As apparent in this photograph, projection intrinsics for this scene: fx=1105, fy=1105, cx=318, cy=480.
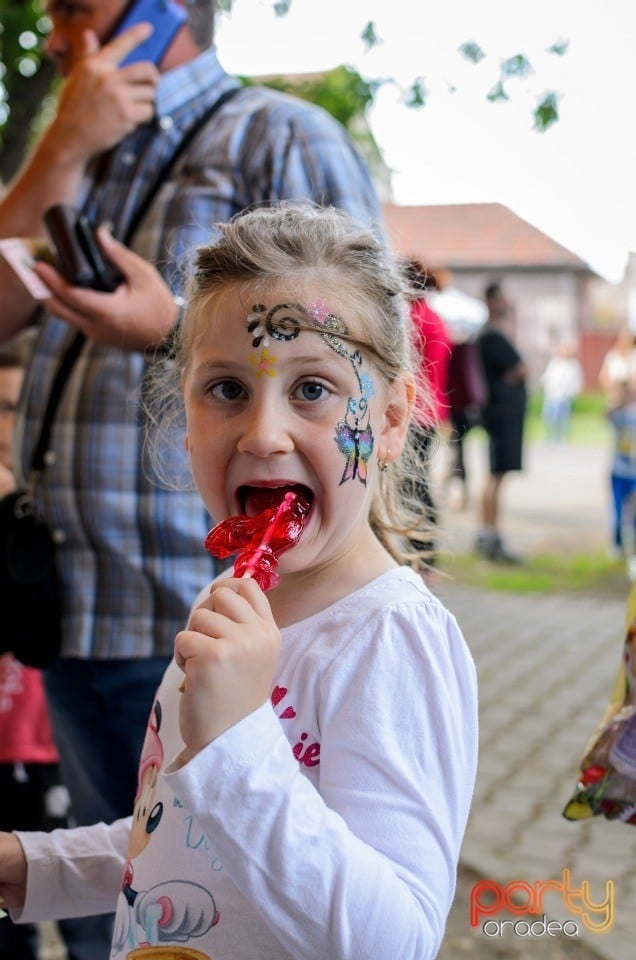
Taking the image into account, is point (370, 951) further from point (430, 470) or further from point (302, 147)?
point (302, 147)

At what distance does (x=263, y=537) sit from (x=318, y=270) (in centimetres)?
38

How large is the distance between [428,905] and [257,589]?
1.31ft

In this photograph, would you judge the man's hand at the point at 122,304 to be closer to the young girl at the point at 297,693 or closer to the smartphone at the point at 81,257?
the smartphone at the point at 81,257

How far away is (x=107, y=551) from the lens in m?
2.28

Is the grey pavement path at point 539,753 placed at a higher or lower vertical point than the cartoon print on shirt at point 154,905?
lower

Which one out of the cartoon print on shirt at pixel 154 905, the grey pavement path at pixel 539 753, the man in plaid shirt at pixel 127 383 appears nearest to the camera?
the cartoon print on shirt at pixel 154 905

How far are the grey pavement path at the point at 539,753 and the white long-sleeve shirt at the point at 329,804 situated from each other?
595 millimetres

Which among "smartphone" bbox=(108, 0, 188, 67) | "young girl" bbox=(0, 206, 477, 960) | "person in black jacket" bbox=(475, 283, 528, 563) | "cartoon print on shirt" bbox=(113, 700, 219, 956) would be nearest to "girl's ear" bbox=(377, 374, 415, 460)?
"young girl" bbox=(0, 206, 477, 960)

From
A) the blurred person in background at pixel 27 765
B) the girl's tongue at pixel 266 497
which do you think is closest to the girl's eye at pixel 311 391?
the girl's tongue at pixel 266 497

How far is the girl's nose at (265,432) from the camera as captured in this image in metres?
1.33

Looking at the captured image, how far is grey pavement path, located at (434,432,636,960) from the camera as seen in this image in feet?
11.0

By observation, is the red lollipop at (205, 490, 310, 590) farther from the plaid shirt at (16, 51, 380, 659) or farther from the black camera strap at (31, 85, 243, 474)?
the black camera strap at (31, 85, 243, 474)

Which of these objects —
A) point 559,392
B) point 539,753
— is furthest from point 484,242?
point 539,753

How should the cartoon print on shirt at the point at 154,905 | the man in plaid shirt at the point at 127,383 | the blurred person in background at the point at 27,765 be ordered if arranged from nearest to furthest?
the cartoon print on shirt at the point at 154,905, the man in plaid shirt at the point at 127,383, the blurred person in background at the point at 27,765
